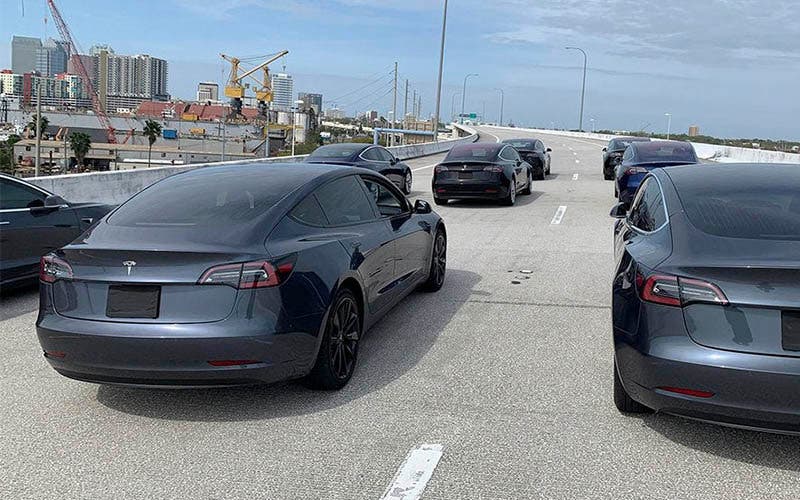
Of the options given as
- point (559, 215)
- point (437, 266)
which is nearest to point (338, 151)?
point (559, 215)

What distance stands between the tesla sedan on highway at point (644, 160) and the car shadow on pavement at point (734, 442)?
34.5 ft

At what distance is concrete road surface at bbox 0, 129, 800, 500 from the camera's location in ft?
12.4

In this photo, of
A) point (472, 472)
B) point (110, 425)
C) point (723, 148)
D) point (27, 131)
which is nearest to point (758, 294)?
point (472, 472)

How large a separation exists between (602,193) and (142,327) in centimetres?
1717

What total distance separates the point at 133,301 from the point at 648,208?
3.52 meters

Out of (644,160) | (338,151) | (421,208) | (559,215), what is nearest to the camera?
(421,208)

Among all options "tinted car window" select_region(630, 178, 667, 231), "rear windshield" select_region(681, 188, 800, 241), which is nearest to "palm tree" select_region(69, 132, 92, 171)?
"tinted car window" select_region(630, 178, 667, 231)

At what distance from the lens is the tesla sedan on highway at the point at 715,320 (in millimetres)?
3742

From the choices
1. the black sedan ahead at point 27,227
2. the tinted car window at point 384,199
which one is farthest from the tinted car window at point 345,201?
the black sedan ahead at point 27,227

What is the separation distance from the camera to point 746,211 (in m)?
4.67

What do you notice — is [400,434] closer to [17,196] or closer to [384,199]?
[384,199]

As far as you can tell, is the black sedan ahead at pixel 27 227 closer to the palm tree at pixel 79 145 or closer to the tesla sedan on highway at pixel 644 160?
the tesla sedan on highway at pixel 644 160

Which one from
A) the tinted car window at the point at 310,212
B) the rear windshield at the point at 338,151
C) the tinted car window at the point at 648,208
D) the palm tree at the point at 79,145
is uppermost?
the rear windshield at the point at 338,151

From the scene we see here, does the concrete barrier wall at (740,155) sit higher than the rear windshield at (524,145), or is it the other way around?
the concrete barrier wall at (740,155)
